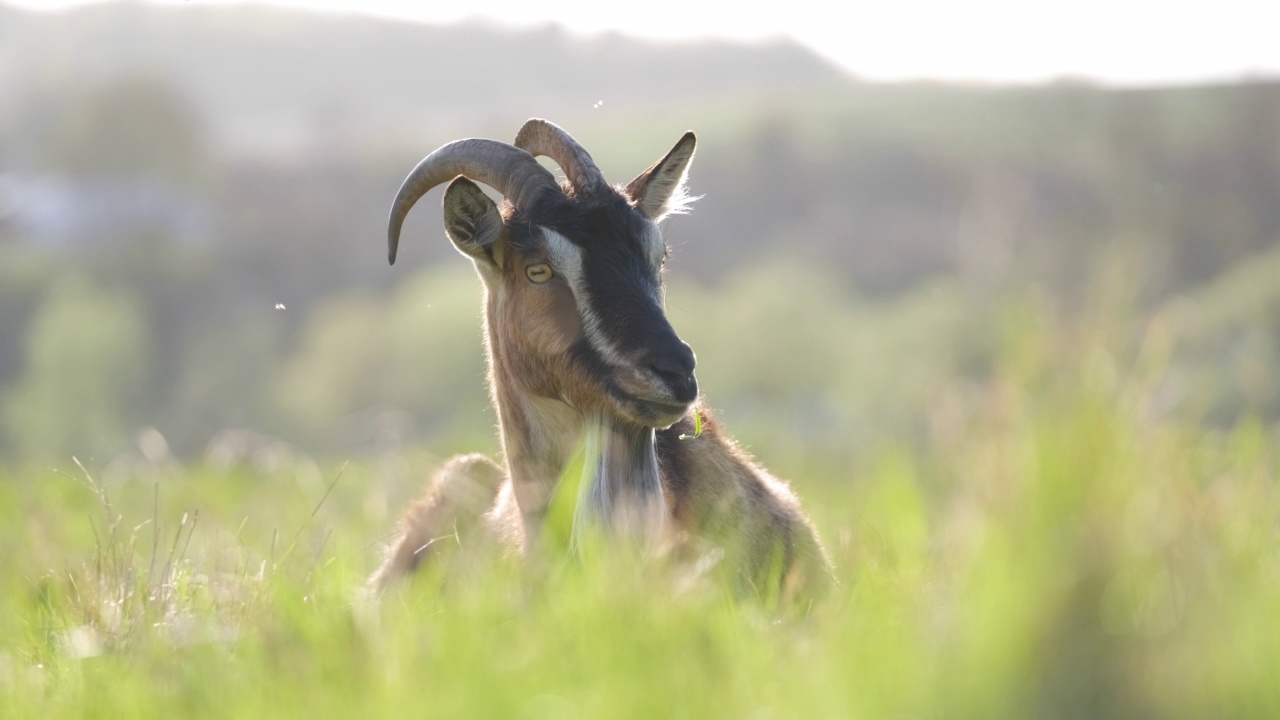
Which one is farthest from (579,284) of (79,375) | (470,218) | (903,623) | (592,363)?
(79,375)

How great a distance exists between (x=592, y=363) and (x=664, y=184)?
1.53 metres

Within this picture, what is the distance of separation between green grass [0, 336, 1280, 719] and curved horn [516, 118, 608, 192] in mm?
2249

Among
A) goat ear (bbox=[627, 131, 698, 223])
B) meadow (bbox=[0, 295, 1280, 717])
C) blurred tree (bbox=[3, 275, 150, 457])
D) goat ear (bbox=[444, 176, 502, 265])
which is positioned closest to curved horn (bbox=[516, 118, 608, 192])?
goat ear (bbox=[627, 131, 698, 223])

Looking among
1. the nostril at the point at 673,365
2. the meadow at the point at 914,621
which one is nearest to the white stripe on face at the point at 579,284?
the nostril at the point at 673,365

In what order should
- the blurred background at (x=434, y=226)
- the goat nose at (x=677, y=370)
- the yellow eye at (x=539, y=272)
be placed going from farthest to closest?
the blurred background at (x=434, y=226)
the yellow eye at (x=539, y=272)
the goat nose at (x=677, y=370)

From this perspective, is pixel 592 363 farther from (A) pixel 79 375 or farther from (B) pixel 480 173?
(A) pixel 79 375

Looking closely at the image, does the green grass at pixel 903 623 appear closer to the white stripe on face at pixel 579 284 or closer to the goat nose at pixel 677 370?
the goat nose at pixel 677 370

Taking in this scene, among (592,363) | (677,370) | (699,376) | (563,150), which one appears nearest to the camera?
(677,370)

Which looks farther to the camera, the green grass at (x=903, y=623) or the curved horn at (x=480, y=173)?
the curved horn at (x=480, y=173)

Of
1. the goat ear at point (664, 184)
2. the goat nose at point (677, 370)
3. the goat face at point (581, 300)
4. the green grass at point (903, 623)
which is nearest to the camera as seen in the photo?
the green grass at point (903, 623)

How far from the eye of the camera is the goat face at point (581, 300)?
5.60 m

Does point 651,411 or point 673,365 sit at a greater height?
point 673,365

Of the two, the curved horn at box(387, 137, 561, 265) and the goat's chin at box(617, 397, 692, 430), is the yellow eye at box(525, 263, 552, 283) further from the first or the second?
the goat's chin at box(617, 397, 692, 430)

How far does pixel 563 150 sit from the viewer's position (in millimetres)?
6617
